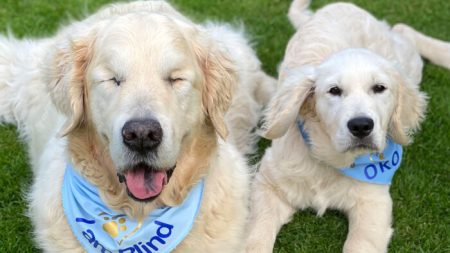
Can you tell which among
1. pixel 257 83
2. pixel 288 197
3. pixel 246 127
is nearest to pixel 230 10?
pixel 257 83

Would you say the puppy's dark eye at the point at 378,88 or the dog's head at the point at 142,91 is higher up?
the dog's head at the point at 142,91

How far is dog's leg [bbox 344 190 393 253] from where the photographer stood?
351 cm

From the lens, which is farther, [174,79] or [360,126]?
[360,126]

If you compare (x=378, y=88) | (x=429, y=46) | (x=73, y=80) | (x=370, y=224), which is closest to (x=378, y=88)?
(x=378, y=88)

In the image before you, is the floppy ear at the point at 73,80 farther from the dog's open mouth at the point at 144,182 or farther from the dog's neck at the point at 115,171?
the dog's open mouth at the point at 144,182

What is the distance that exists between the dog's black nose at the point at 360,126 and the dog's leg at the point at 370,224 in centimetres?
54

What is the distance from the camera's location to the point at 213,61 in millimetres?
2971

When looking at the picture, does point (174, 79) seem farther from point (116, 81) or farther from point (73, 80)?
point (73, 80)

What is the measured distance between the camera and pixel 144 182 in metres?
2.74

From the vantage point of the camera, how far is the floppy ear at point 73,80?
281 cm

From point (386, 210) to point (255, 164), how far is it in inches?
41.7

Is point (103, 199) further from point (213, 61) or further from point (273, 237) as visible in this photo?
point (273, 237)

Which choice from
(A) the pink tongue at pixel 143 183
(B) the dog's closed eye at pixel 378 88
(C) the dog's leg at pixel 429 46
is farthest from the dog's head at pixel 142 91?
(C) the dog's leg at pixel 429 46

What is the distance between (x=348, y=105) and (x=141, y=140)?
137cm
